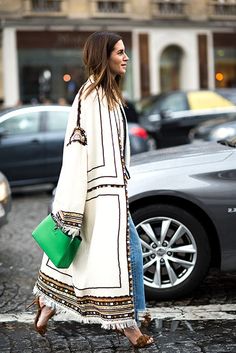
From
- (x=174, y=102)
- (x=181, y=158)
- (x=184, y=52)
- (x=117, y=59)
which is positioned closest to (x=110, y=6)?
(x=184, y=52)

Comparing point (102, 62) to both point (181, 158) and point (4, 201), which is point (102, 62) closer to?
point (181, 158)

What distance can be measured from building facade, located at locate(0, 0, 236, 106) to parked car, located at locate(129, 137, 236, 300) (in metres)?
21.6

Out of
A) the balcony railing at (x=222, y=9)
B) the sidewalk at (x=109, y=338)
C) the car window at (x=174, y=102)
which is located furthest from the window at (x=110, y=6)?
the sidewalk at (x=109, y=338)

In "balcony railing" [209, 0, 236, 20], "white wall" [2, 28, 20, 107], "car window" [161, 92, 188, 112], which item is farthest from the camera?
"balcony railing" [209, 0, 236, 20]

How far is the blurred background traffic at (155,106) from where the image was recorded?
5.08 m

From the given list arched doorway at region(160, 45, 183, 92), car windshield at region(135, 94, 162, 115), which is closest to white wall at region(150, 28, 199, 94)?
arched doorway at region(160, 45, 183, 92)

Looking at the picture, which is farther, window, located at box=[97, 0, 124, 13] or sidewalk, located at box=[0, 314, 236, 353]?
window, located at box=[97, 0, 124, 13]

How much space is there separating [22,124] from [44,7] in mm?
17625

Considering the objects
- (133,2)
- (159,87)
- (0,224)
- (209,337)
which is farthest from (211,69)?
(209,337)

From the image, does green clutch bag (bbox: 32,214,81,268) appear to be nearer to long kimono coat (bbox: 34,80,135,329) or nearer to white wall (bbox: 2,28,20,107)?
long kimono coat (bbox: 34,80,135,329)

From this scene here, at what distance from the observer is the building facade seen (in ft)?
89.3

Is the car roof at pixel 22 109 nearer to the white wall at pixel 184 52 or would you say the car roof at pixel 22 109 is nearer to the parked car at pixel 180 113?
the parked car at pixel 180 113

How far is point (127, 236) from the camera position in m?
3.90

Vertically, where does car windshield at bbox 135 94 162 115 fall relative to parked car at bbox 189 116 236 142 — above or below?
above
